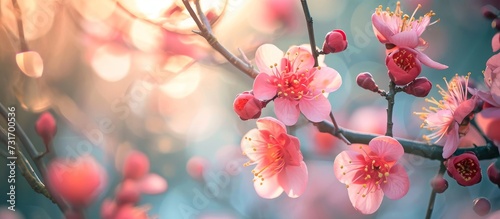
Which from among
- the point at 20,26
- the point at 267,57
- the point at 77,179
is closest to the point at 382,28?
the point at 267,57

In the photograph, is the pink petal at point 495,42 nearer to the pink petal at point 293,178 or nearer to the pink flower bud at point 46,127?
the pink petal at point 293,178

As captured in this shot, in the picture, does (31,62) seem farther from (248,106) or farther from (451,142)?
(451,142)

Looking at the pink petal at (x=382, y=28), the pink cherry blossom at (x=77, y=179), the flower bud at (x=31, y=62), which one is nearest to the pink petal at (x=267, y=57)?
the pink petal at (x=382, y=28)

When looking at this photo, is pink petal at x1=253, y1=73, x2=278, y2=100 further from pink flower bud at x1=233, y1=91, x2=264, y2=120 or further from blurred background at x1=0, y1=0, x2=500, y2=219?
blurred background at x1=0, y1=0, x2=500, y2=219

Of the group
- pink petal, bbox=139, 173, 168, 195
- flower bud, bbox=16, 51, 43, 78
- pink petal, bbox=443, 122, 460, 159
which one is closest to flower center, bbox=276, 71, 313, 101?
pink petal, bbox=443, 122, 460, 159

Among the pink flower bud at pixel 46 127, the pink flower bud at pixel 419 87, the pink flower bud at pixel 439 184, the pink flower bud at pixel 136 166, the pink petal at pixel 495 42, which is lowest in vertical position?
the pink flower bud at pixel 439 184

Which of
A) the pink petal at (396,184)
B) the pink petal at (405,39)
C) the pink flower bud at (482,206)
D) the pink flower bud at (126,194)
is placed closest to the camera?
the pink petal at (405,39)
